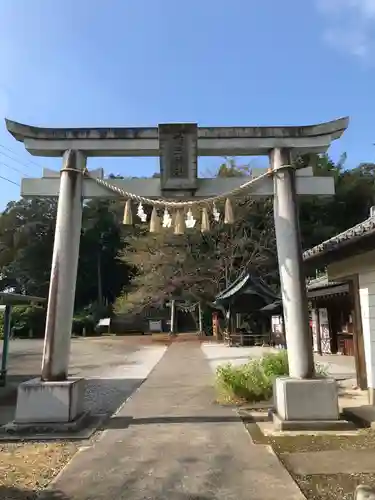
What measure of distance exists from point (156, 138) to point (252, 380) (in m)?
5.05

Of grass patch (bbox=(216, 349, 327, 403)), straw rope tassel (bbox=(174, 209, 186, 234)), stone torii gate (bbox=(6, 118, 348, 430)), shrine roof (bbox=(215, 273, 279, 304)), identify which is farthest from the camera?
shrine roof (bbox=(215, 273, 279, 304))

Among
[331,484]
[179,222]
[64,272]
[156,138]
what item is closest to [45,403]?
[64,272]

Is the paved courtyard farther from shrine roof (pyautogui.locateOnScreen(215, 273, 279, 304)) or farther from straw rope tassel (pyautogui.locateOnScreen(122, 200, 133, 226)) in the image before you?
shrine roof (pyautogui.locateOnScreen(215, 273, 279, 304))

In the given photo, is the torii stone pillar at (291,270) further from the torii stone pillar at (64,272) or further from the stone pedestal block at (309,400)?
the torii stone pillar at (64,272)

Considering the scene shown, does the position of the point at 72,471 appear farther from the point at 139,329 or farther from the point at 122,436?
the point at 139,329

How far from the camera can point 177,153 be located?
26.0ft

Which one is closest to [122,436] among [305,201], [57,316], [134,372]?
[57,316]

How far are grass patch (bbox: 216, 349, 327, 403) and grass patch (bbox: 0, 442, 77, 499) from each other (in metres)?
3.96

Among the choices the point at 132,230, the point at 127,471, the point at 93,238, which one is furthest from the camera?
the point at 93,238

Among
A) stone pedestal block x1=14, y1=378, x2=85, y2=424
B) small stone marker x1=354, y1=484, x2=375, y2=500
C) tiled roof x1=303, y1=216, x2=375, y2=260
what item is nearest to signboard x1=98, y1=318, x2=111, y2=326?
tiled roof x1=303, y1=216, x2=375, y2=260

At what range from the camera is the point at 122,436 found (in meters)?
6.61

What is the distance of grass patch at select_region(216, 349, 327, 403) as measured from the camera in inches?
361

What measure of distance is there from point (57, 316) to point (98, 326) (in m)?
40.4

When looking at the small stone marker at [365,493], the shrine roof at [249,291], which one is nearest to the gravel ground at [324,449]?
the small stone marker at [365,493]
